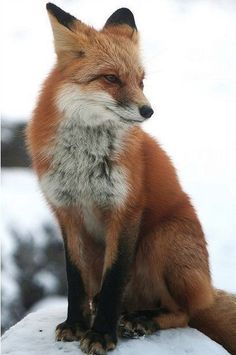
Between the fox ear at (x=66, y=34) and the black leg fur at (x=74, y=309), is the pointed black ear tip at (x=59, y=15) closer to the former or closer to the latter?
the fox ear at (x=66, y=34)

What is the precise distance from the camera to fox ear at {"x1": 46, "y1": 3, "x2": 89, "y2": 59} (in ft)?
12.3

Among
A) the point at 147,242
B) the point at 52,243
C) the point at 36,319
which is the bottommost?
the point at 52,243

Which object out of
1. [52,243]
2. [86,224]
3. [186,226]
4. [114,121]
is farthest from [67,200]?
[52,243]

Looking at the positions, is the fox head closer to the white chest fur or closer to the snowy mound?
the white chest fur

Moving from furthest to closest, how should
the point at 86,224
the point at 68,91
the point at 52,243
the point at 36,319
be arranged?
the point at 52,243 → the point at 36,319 → the point at 86,224 → the point at 68,91

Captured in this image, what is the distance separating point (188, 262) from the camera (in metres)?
4.00

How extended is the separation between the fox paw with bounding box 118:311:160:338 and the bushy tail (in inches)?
16.2

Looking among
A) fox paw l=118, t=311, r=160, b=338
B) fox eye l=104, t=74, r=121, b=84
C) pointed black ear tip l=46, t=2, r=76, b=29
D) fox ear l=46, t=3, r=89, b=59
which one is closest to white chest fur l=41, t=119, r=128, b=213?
fox eye l=104, t=74, r=121, b=84

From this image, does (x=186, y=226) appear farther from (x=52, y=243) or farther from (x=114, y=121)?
(x=52, y=243)

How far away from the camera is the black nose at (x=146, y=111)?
3445mm

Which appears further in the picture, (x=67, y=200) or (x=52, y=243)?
(x=52, y=243)

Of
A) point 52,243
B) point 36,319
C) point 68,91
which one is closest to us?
point 68,91

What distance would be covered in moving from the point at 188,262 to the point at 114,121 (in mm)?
1022

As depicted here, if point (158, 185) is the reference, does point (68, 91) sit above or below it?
above
